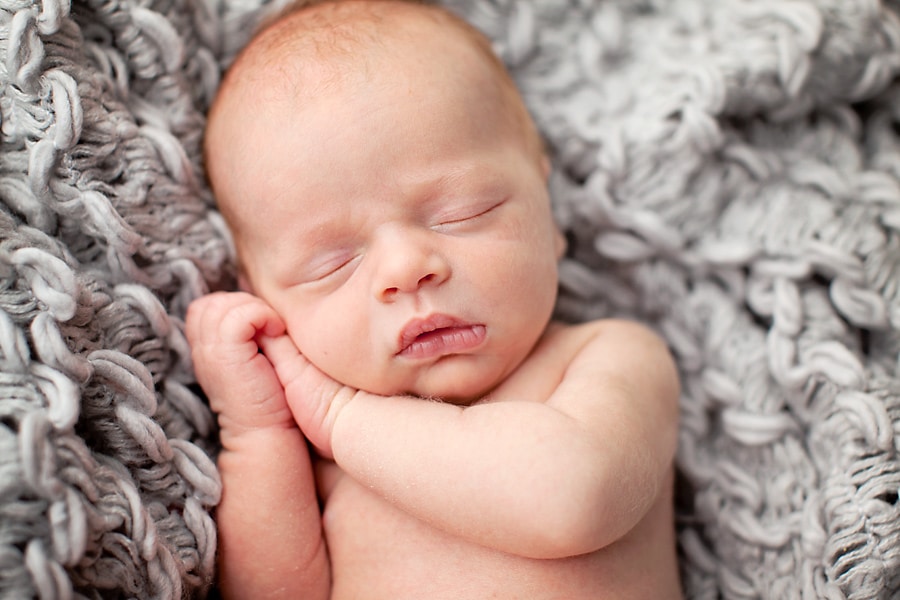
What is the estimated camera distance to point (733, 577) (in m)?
1.27

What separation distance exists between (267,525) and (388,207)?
48 centimetres

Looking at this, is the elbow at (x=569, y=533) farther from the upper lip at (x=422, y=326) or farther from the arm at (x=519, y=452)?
the upper lip at (x=422, y=326)

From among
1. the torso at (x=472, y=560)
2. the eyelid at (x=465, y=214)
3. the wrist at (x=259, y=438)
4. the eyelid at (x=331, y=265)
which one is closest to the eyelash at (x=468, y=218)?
the eyelid at (x=465, y=214)

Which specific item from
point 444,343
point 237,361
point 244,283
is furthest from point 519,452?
point 244,283

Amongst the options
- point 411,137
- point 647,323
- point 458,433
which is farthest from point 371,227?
point 647,323

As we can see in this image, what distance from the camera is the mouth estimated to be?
3.44ft

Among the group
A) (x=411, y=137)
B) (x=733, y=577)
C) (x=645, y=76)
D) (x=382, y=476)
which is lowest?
(x=733, y=577)

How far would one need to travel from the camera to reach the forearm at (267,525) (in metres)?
1.11

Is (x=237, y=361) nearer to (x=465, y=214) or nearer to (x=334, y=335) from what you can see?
(x=334, y=335)

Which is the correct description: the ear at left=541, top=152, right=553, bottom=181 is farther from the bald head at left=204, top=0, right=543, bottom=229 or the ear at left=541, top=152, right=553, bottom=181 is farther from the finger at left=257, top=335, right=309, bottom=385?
the finger at left=257, top=335, right=309, bottom=385

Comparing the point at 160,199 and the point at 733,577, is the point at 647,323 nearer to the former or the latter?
the point at 733,577

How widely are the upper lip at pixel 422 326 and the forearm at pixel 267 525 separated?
0.80 feet

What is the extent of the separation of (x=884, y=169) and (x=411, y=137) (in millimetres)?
869

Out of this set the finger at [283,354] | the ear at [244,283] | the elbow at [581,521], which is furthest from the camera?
the ear at [244,283]
